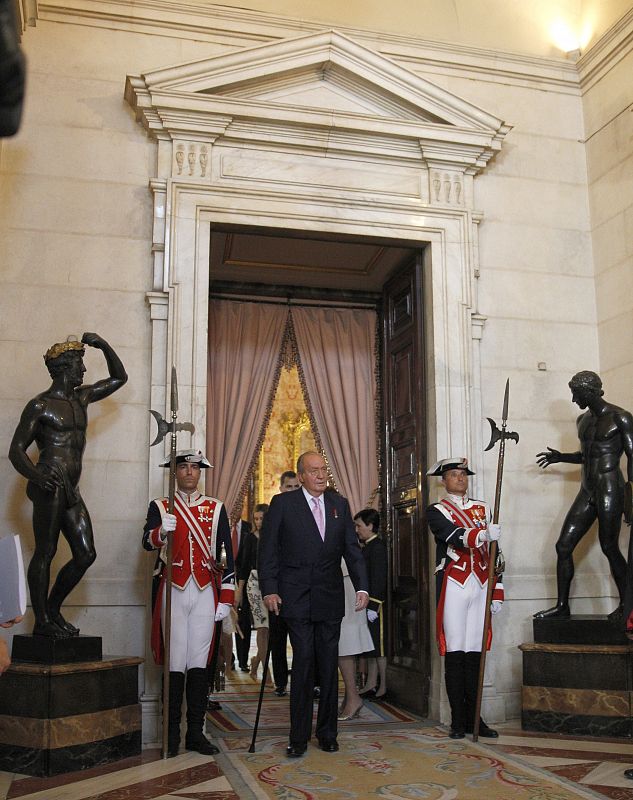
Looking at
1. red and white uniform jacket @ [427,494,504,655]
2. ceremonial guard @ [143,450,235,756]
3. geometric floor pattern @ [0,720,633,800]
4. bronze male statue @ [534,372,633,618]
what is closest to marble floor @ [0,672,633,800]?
geometric floor pattern @ [0,720,633,800]

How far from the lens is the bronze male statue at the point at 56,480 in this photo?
17.3 ft

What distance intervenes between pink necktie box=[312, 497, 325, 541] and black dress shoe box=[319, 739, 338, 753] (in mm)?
1207

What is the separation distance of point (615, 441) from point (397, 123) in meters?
3.07

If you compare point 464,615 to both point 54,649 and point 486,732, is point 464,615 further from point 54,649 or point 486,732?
point 54,649

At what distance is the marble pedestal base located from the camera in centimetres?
487

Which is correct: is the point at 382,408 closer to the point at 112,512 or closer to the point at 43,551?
the point at 112,512

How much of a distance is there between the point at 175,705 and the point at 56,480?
154 cm

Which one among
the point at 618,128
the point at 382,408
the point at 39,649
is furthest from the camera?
the point at 382,408

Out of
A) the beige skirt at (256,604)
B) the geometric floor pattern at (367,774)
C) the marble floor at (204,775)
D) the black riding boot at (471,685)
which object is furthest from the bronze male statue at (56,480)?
the black riding boot at (471,685)

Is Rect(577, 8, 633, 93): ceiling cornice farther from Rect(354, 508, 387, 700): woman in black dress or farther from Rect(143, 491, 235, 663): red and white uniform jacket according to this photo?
Rect(143, 491, 235, 663): red and white uniform jacket

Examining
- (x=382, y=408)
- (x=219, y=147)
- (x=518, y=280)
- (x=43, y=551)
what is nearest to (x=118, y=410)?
(x=43, y=551)

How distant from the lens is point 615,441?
632cm

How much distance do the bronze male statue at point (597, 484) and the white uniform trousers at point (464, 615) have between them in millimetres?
716

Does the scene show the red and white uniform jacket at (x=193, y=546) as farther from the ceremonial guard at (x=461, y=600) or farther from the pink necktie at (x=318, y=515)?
the ceremonial guard at (x=461, y=600)
